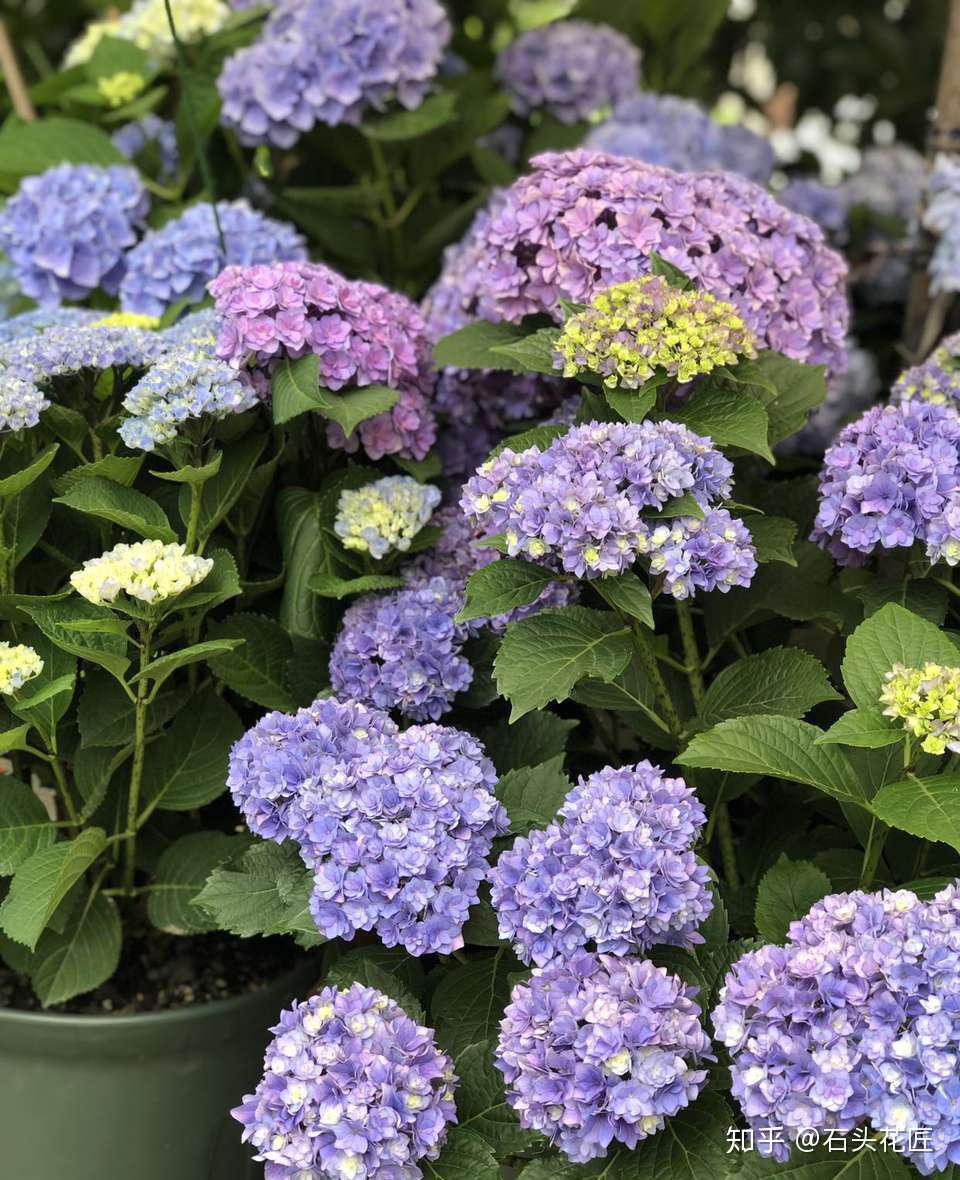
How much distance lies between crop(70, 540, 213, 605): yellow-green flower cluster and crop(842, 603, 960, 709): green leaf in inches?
18.8

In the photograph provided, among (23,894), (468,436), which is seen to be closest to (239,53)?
(468,436)

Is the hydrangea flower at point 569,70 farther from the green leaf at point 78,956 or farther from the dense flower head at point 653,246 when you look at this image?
the green leaf at point 78,956

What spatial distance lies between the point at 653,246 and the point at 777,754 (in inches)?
19.6

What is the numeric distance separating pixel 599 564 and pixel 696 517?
83mm

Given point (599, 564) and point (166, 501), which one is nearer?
point (599, 564)

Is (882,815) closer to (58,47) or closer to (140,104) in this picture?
(140,104)

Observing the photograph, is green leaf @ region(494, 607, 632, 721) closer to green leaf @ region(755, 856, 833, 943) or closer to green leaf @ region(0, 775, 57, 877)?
green leaf @ region(755, 856, 833, 943)

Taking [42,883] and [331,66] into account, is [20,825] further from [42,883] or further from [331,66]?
[331,66]

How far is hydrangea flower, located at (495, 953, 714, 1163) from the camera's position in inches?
33.9

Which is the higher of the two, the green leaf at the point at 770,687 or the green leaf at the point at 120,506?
the green leaf at the point at 120,506

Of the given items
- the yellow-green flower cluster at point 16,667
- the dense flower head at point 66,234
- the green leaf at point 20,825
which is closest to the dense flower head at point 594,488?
the yellow-green flower cluster at point 16,667

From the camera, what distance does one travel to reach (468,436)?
1.50 m

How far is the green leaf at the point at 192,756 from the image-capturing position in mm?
1254

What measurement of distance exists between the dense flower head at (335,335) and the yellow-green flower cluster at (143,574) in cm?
22
